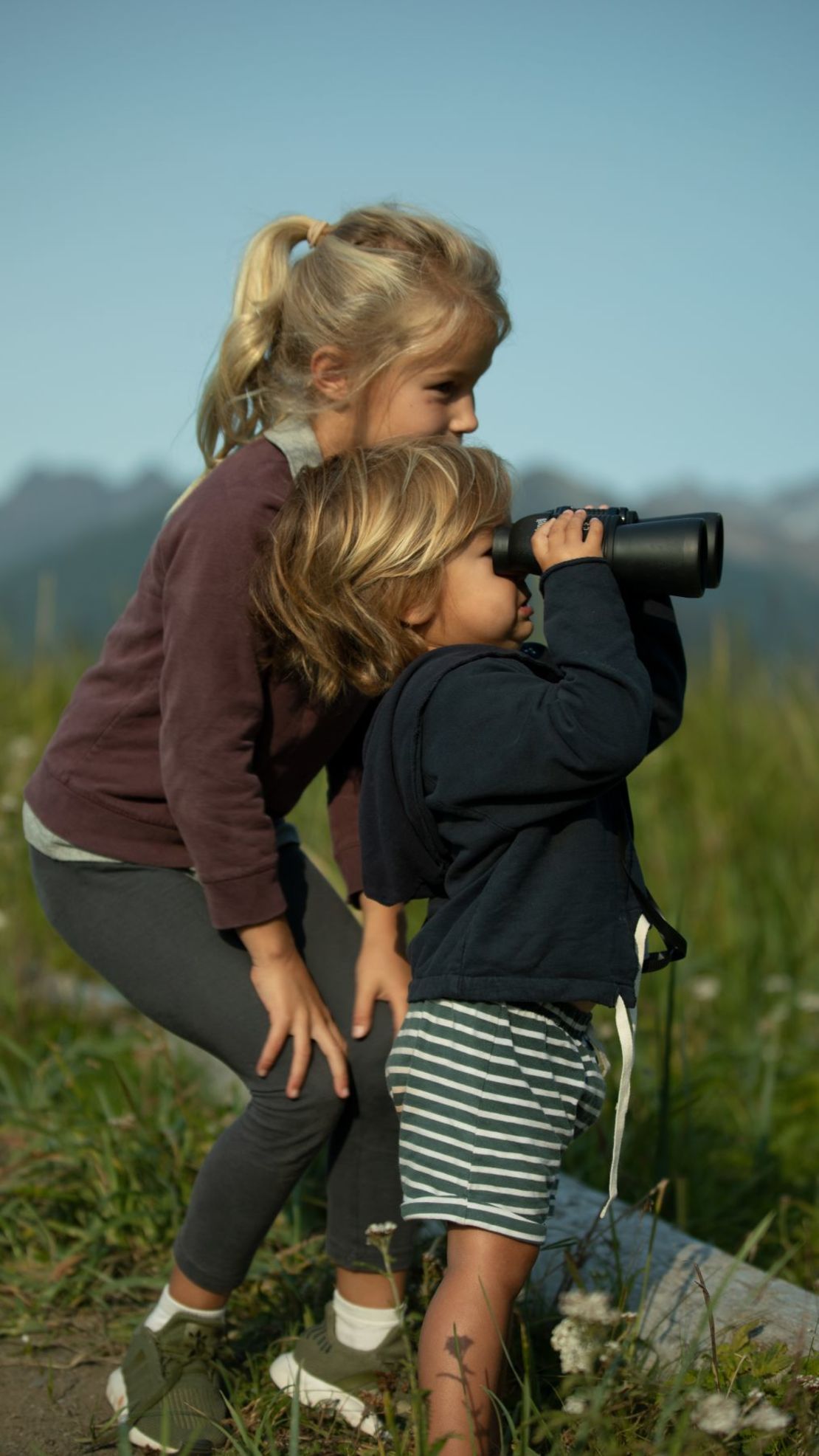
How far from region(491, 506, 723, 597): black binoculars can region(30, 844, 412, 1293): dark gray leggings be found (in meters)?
0.83

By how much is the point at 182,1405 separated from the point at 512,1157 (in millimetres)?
703

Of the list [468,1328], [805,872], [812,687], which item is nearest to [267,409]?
[468,1328]

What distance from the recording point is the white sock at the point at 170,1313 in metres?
2.24

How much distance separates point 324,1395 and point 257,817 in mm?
914

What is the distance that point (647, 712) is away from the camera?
5.86 feet

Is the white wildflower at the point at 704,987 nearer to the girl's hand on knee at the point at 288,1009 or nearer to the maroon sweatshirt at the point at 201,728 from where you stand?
the maroon sweatshirt at the point at 201,728

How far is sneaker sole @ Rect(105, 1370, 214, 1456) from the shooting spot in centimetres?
208

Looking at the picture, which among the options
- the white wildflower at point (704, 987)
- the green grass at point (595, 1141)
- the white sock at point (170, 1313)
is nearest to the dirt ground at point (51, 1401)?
the green grass at point (595, 1141)

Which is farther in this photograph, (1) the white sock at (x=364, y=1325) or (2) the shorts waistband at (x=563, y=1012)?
(1) the white sock at (x=364, y=1325)

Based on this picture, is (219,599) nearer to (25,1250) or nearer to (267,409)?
(267,409)

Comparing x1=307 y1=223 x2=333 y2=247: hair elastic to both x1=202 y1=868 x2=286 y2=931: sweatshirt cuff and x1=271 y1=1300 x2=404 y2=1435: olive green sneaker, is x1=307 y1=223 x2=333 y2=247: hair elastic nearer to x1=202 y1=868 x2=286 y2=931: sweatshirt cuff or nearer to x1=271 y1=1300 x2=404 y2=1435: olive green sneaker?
x1=202 y1=868 x2=286 y2=931: sweatshirt cuff

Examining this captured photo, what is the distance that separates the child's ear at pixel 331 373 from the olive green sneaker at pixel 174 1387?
1527mm

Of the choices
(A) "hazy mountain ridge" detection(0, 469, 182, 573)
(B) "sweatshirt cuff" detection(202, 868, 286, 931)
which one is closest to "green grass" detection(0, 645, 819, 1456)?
(B) "sweatshirt cuff" detection(202, 868, 286, 931)

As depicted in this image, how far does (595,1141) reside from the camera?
127 inches
